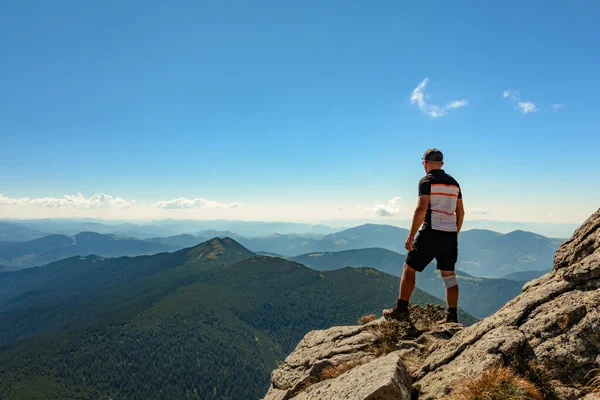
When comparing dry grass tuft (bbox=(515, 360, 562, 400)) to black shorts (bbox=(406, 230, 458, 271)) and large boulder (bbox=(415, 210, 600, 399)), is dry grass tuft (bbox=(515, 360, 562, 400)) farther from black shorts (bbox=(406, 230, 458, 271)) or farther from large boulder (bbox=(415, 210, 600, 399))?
black shorts (bbox=(406, 230, 458, 271))

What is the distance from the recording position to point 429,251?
929 centimetres

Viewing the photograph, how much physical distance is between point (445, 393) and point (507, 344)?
1.58 m

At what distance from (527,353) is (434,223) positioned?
416cm

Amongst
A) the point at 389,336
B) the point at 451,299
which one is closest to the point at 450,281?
the point at 451,299

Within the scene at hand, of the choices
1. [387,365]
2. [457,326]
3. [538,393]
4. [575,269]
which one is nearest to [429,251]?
[457,326]

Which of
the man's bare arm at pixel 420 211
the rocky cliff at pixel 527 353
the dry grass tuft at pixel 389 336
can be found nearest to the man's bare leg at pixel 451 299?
the dry grass tuft at pixel 389 336

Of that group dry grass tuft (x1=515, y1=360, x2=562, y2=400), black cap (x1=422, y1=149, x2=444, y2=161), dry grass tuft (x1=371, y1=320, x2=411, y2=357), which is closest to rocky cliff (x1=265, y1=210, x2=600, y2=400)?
dry grass tuft (x1=515, y1=360, x2=562, y2=400)

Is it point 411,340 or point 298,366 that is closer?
point 411,340

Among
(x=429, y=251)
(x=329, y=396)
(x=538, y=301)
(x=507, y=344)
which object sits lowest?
(x=329, y=396)

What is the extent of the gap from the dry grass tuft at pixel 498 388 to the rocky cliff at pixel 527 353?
0.10ft

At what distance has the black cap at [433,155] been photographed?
9727 millimetres

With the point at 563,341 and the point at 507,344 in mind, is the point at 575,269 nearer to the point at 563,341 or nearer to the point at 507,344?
the point at 563,341

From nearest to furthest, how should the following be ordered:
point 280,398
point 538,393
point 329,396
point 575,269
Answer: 1. point 538,393
2. point 575,269
3. point 329,396
4. point 280,398

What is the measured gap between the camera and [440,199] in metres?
9.16
